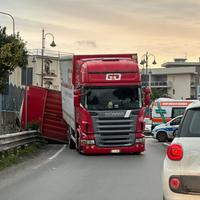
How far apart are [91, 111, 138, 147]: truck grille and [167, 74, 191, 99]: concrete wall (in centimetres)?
10080

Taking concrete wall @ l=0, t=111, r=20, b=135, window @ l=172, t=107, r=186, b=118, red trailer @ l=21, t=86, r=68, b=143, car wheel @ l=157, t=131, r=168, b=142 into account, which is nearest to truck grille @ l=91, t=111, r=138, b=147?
red trailer @ l=21, t=86, r=68, b=143

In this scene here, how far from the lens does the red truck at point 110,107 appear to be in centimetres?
2005

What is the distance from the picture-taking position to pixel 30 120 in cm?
2731

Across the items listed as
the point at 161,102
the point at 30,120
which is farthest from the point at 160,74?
the point at 30,120

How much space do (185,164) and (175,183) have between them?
0.95 ft

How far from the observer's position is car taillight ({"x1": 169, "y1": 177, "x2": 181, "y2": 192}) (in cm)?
673

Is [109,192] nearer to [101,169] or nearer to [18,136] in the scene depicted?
[101,169]

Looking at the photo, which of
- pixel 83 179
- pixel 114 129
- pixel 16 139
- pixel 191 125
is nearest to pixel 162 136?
pixel 114 129

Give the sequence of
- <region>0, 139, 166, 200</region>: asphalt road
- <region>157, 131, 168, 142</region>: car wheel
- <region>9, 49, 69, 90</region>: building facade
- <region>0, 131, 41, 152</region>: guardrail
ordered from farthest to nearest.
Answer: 1. <region>9, 49, 69, 90</region>: building facade
2. <region>157, 131, 168, 142</region>: car wheel
3. <region>0, 131, 41, 152</region>: guardrail
4. <region>0, 139, 166, 200</region>: asphalt road

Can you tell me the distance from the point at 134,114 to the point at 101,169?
5058 millimetres

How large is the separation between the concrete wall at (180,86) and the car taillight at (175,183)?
114 m

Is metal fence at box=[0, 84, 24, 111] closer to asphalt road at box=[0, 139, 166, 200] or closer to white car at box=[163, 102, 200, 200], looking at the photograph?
asphalt road at box=[0, 139, 166, 200]

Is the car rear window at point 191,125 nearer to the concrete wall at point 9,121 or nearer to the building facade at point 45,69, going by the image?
the concrete wall at point 9,121

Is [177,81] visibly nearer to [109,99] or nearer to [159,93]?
[159,93]
